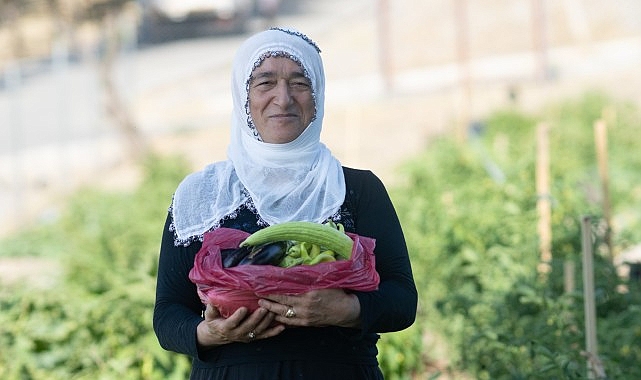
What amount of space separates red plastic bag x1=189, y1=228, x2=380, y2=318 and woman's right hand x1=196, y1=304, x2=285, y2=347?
0.02 m

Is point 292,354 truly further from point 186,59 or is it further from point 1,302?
point 186,59

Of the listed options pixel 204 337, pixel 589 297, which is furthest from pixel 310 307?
pixel 589 297

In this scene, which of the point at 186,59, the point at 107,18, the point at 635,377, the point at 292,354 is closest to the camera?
the point at 292,354

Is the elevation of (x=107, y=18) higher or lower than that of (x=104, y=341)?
higher

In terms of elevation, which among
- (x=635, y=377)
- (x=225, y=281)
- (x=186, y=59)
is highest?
(x=186, y=59)

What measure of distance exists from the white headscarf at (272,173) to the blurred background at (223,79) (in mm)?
5345

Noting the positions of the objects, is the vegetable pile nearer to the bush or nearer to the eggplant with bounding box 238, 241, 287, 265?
the eggplant with bounding box 238, 241, 287, 265

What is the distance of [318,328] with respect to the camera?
2602 mm

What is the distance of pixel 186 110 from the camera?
66.5ft

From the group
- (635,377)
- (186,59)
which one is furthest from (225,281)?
(186,59)

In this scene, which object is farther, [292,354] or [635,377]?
[635,377]

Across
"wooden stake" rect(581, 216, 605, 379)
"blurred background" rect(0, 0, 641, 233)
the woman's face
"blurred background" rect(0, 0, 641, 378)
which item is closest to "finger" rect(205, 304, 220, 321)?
the woman's face

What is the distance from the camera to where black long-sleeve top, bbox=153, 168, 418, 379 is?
8.50 ft

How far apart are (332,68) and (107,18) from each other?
21.8 ft
